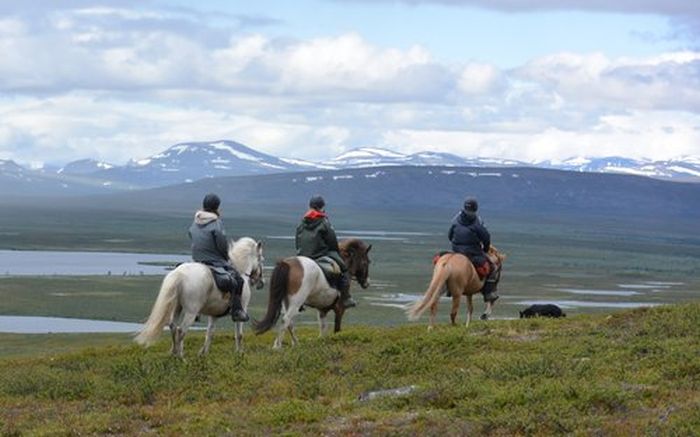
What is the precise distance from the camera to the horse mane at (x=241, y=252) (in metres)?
23.4

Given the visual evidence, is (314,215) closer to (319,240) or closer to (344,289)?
(319,240)

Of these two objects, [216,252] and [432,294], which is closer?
[216,252]

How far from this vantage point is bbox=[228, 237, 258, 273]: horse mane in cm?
2343

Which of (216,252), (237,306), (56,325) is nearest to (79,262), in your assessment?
(56,325)

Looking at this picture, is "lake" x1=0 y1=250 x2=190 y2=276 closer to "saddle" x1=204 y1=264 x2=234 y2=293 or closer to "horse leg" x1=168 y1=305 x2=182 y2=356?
"saddle" x1=204 y1=264 x2=234 y2=293

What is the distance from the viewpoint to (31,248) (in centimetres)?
16262

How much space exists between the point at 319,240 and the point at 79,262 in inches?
4698

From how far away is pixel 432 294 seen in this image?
2486 cm

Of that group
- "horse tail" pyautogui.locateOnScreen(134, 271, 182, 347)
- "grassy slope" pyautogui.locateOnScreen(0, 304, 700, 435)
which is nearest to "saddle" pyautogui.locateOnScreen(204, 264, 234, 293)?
"horse tail" pyautogui.locateOnScreen(134, 271, 182, 347)

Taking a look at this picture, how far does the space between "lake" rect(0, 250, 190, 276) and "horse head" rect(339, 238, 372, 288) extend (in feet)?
316

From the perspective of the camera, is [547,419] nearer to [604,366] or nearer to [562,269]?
[604,366]

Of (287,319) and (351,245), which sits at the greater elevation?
(351,245)

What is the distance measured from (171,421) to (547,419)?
4.69 m

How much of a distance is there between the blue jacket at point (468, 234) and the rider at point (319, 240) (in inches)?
116
